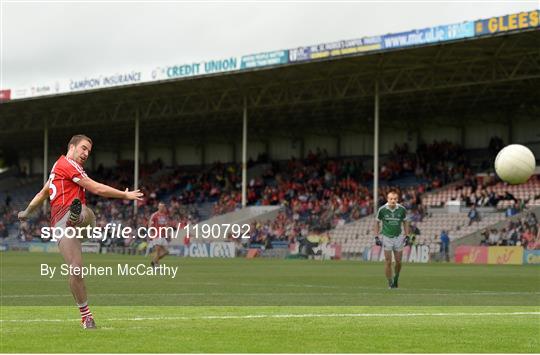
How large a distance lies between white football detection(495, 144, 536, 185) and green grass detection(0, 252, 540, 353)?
7.94ft

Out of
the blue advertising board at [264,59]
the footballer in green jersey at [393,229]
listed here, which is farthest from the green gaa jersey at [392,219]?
the blue advertising board at [264,59]

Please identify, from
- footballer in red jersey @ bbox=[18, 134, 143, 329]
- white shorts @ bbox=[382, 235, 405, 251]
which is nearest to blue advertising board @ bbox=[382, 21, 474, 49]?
white shorts @ bbox=[382, 235, 405, 251]

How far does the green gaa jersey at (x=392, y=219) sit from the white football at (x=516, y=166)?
2.59m

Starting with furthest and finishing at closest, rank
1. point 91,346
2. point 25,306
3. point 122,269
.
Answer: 1. point 122,269
2. point 25,306
3. point 91,346

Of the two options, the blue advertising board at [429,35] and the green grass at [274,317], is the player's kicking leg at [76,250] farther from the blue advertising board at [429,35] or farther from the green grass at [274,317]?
the blue advertising board at [429,35]

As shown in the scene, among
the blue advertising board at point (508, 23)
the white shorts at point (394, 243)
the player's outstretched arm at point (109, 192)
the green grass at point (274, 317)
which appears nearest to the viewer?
the green grass at point (274, 317)

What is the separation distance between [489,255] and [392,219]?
22.1m

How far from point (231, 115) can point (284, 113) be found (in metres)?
4.18

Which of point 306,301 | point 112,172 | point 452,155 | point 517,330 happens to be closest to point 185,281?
point 306,301

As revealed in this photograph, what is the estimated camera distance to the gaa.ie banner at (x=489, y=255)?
41844 millimetres

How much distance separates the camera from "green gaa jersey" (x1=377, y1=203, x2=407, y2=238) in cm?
2222

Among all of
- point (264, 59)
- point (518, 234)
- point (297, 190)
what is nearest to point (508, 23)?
point (518, 234)

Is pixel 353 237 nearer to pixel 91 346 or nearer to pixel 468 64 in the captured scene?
pixel 468 64

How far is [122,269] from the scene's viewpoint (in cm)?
3503
